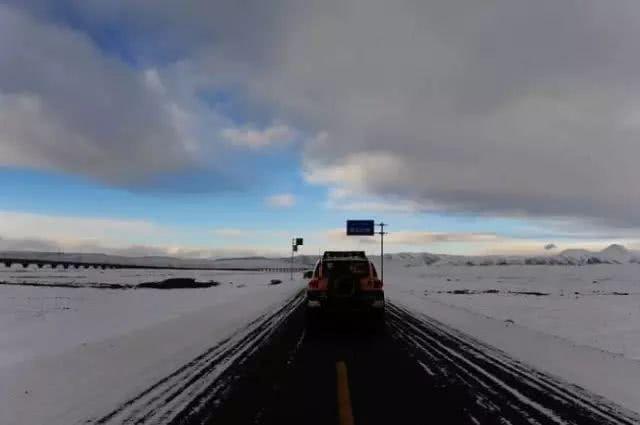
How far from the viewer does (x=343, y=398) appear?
6543 mm

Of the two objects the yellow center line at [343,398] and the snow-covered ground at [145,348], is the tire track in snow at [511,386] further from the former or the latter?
the yellow center line at [343,398]

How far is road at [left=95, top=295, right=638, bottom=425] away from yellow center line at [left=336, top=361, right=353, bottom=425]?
0.5 inches

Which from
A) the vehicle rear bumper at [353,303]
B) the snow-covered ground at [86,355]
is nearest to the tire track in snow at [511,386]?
the vehicle rear bumper at [353,303]

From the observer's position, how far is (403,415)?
227 inches

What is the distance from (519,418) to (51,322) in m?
16.6

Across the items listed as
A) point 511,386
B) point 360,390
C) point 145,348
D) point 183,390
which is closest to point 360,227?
point 145,348

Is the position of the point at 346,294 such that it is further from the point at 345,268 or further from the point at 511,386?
the point at 511,386

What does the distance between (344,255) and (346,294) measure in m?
1.83

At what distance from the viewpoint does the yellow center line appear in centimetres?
561

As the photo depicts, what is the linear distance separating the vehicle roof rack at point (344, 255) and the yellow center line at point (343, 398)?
5.64 metres

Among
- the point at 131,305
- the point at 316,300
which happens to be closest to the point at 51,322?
the point at 131,305

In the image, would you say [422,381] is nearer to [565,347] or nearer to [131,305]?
[565,347]

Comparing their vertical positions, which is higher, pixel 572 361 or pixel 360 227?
pixel 360 227

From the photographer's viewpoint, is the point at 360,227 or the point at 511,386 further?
the point at 360,227
